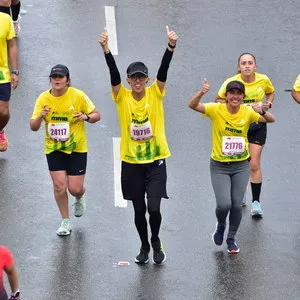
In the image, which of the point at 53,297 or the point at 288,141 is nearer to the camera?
the point at 53,297

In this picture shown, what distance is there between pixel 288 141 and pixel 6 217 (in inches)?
171

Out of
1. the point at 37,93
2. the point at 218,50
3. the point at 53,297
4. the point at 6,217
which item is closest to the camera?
the point at 53,297

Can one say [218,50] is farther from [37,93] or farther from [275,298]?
[275,298]

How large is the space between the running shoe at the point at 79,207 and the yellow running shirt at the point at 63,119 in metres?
0.71

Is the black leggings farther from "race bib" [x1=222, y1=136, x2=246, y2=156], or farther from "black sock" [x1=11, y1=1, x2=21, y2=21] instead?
"black sock" [x1=11, y1=1, x2=21, y2=21]

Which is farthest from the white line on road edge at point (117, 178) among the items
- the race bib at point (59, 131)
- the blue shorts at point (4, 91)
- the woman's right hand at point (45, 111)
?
the woman's right hand at point (45, 111)

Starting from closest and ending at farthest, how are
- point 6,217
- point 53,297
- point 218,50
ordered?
point 53,297, point 6,217, point 218,50

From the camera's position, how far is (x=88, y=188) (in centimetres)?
1384

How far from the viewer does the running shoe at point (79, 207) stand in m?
12.8

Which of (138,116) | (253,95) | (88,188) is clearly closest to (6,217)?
(88,188)

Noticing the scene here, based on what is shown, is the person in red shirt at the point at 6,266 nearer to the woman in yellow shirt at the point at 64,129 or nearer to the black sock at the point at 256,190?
the woman in yellow shirt at the point at 64,129

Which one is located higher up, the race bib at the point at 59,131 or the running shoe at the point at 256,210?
the race bib at the point at 59,131

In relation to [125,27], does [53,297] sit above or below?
below

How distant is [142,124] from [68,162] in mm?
1298
